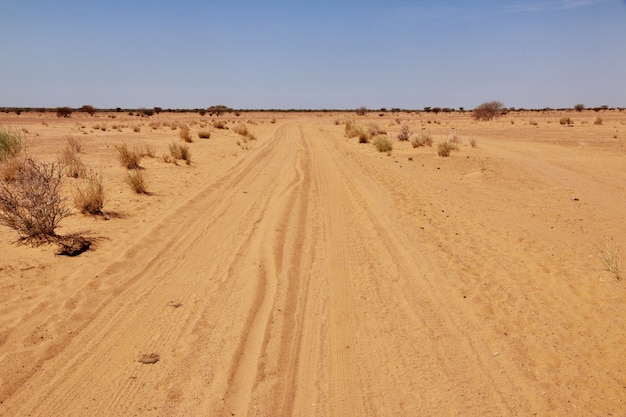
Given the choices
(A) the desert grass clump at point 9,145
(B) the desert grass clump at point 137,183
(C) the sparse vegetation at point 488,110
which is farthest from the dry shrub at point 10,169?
(C) the sparse vegetation at point 488,110

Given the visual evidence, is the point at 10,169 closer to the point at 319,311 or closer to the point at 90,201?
the point at 90,201

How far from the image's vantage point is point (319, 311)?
5.52 meters

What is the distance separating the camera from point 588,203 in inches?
440

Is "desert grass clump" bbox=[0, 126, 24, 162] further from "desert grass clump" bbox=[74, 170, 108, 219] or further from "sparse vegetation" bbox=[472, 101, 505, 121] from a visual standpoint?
"sparse vegetation" bbox=[472, 101, 505, 121]

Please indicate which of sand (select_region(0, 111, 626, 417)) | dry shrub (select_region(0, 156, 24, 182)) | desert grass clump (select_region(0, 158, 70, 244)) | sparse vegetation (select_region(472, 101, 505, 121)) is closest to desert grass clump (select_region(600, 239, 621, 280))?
sand (select_region(0, 111, 626, 417))

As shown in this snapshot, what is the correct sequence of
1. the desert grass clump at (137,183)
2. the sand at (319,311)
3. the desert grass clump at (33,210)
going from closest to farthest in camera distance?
the sand at (319,311) < the desert grass clump at (33,210) < the desert grass clump at (137,183)

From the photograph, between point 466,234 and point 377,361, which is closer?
point 377,361

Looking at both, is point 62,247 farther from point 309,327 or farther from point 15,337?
point 309,327

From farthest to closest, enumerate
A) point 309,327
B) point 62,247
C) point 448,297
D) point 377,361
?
1. point 62,247
2. point 448,297
3. point 309,327
4. point 377,361

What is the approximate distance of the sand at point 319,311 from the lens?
157 inches

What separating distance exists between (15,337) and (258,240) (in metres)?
4.01

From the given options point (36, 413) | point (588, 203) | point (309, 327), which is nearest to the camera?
point (36, 413)

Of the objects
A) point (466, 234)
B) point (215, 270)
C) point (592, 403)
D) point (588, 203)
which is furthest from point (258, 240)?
point (588, 203)

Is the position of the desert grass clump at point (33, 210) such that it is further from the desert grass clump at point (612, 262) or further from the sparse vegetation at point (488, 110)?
the sparse vegetation at point (488, 110)
